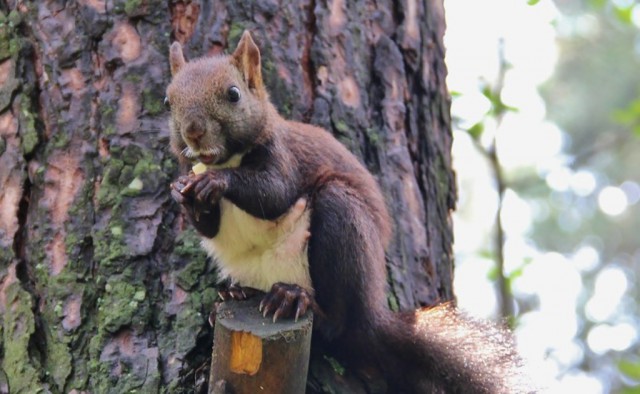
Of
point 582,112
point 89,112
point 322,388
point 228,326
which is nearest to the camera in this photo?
point 228,326

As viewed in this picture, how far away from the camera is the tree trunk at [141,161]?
356cm

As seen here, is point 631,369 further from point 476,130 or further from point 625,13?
point 625,13

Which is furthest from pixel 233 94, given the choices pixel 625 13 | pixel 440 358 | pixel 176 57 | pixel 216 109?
pixel 625 13

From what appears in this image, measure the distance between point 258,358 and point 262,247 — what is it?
904mm

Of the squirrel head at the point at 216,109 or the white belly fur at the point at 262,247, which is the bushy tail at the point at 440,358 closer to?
the white belly fur at the point at 262,247

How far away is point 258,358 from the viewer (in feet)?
9.39

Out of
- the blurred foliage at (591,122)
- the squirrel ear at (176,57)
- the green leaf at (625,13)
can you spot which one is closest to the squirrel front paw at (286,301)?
the squirrel ear at (176,57)

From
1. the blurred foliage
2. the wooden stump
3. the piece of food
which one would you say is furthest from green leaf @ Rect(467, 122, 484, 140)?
the blurred foliage

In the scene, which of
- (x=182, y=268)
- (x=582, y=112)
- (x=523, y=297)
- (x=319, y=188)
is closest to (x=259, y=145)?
(x=319, y=188)

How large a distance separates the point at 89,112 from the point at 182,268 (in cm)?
81

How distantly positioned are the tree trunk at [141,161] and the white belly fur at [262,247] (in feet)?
0.44

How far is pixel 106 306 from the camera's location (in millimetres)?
3604

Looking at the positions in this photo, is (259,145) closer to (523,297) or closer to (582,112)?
(523,297)

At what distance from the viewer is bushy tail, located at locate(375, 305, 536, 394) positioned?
3553 mm
